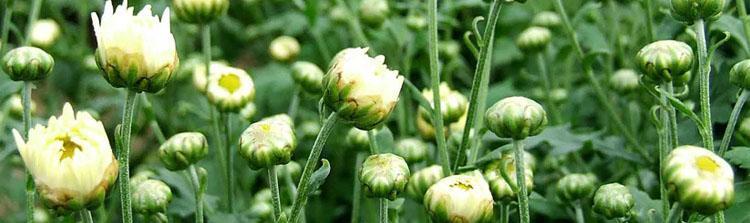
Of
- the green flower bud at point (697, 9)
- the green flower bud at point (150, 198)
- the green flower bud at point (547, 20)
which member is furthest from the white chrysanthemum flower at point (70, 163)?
the green flower bud at point (547, 20)

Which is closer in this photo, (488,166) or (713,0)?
(713,0)

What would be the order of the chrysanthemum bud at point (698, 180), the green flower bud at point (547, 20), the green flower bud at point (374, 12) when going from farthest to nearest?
the green flower bud at point (547, 20) → the green flower bud at point (374, 12) → the chrysanthemum bud at point (698, 180)

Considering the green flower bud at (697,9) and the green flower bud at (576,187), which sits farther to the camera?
the green flower bud at (576,187)

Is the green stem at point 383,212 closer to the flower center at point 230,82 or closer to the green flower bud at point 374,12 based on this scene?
the flower center at point 230,82

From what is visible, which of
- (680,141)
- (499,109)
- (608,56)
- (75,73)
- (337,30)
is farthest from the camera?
(75,73)

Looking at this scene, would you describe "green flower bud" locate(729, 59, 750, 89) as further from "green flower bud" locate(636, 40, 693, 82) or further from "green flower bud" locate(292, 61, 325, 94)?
"green flower bud" locate(292, 61, 325, 94)

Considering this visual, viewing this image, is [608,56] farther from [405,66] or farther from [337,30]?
[337,30]

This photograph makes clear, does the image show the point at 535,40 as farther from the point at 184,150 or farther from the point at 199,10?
the point at 184,150

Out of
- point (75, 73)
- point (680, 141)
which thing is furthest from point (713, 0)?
point (75, 73)
